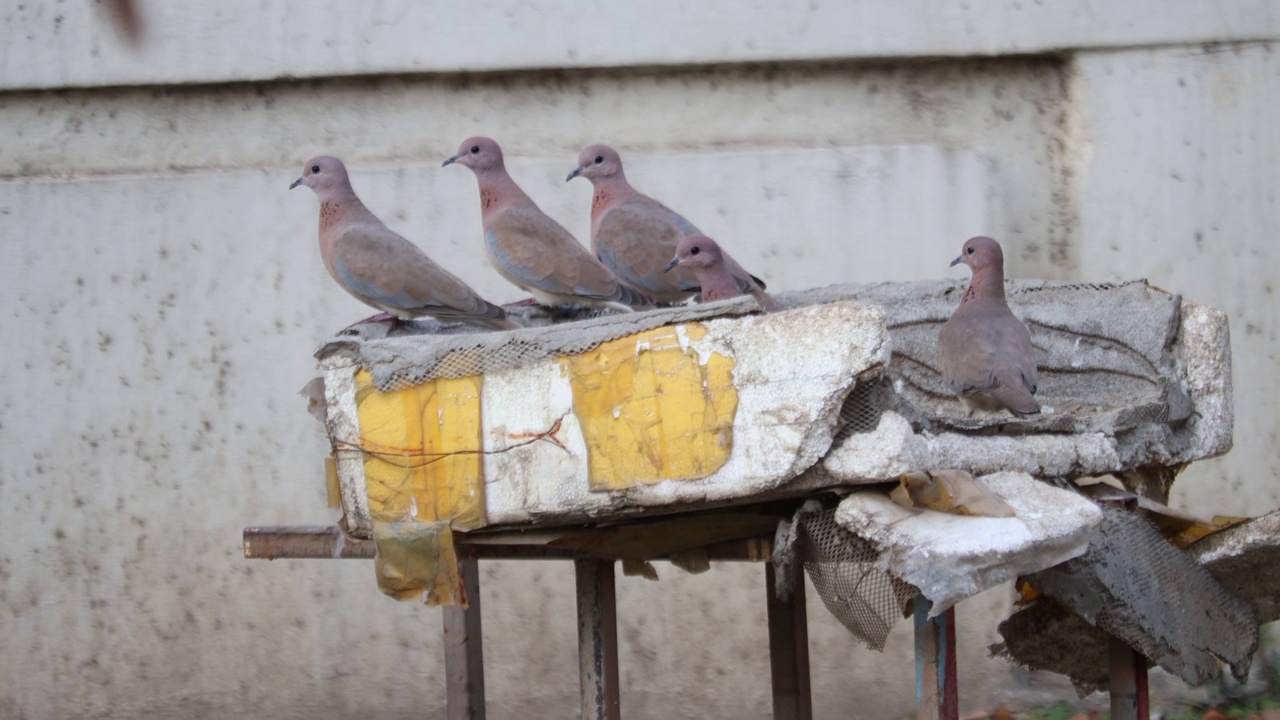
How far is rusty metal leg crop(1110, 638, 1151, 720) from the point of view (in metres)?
3.32

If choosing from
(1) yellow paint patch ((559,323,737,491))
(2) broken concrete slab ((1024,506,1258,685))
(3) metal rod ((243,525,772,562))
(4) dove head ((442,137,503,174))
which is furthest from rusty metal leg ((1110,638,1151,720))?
(4) dove head ((442,137,503,174))

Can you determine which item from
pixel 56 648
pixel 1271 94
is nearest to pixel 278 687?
pixel 56 648

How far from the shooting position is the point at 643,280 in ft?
13.4

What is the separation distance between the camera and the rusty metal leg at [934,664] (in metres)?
2.75

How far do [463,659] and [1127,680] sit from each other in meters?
1.56

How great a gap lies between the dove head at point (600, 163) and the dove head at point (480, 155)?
0.24 m

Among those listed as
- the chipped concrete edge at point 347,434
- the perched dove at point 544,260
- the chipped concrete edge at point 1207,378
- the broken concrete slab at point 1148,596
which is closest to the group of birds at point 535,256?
the perched dove at point 544,260

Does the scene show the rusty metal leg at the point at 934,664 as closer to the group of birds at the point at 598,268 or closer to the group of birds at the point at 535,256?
the group of birds at the point at 598,268

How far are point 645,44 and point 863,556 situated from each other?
9.36ft

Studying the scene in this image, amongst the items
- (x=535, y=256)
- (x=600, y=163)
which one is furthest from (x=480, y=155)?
(x=535, y=256)

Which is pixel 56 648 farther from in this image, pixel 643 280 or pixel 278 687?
pixel 643 280

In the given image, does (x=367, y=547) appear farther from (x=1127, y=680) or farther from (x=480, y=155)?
(x=1127, y=680)

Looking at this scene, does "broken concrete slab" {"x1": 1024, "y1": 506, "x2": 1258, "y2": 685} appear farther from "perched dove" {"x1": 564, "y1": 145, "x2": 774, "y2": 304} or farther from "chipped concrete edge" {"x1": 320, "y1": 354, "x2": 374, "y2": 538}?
"chipped concrete edge" {"x1": 320, "y1": 354, "x2": 374, "y2": 538}

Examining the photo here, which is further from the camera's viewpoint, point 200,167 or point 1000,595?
point 200,167
